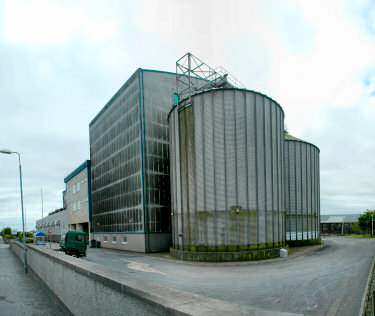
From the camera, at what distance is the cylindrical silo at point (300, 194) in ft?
112

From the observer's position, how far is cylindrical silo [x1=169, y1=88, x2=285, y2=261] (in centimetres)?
2298

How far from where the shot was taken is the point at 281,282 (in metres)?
14.6

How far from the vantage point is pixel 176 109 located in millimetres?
27062

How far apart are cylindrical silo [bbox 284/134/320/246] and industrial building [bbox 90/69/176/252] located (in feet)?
47.0

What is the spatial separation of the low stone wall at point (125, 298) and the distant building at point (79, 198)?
4462cm

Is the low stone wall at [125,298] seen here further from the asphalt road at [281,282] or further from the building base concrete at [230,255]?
the building base concrete at [230,255]

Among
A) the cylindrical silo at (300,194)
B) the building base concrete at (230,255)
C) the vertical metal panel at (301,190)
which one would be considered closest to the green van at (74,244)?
the building base concrete at (230,255)

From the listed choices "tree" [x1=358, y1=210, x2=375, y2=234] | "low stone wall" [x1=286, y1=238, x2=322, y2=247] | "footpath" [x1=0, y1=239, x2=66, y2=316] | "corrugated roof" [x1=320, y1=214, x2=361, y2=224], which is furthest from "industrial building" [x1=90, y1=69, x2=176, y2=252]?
"corrugated roof" [x1=320, y1=214, x2=361, y2=224]

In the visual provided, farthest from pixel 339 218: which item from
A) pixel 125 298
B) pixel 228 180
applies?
pixel 125 298

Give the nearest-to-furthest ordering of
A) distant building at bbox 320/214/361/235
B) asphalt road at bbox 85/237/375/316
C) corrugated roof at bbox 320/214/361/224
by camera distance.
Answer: asphalt road at bbox 85/237/375/316
distant building at bbox 320/214/361/235
corrugated roof at bbox 320/214/361/224

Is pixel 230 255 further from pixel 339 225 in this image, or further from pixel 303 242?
pixel 339 225

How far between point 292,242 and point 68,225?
164 ft

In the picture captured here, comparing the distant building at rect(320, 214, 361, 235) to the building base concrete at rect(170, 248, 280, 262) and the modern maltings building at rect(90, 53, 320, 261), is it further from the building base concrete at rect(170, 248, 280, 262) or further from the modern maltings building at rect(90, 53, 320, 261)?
the building base concrete at rect(170, 248, 280, 262)

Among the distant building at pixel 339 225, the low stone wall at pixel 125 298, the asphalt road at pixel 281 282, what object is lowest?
the distant building at pixel 339 225
